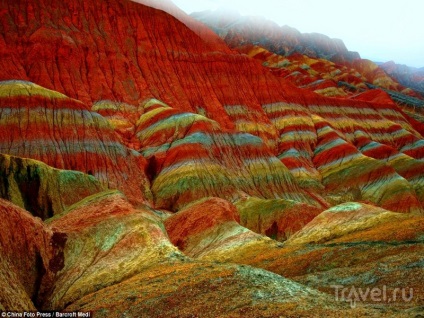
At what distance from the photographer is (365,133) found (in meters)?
119

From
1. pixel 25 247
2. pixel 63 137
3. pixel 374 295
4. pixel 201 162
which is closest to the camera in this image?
pixel 374 295

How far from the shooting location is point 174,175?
7094 cm

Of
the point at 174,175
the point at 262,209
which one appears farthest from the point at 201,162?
the point at 262,209

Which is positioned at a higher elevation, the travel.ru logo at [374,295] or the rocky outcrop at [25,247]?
the travel.ru logo at [374,295]

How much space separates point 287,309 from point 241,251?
60.2 ft

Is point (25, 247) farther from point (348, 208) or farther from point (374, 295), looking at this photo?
point (348, 208)

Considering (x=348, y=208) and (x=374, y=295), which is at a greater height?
(x=374, y=295)

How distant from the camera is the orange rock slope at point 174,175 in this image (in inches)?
859

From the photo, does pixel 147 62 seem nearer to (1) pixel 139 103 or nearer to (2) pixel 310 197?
(1) pixel 139 103

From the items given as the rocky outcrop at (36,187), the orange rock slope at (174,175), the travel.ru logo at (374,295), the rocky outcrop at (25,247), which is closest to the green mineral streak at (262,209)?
the orange rock slope at (174,175)

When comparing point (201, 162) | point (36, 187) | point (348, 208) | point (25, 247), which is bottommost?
point (201, 162)

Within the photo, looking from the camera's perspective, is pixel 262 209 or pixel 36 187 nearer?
pixel 36 187

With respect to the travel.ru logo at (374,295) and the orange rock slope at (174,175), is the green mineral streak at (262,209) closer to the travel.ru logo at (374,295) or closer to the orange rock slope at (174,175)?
the orange rock slope at (174,175)

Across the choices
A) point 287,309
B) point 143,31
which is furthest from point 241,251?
point 143,31
